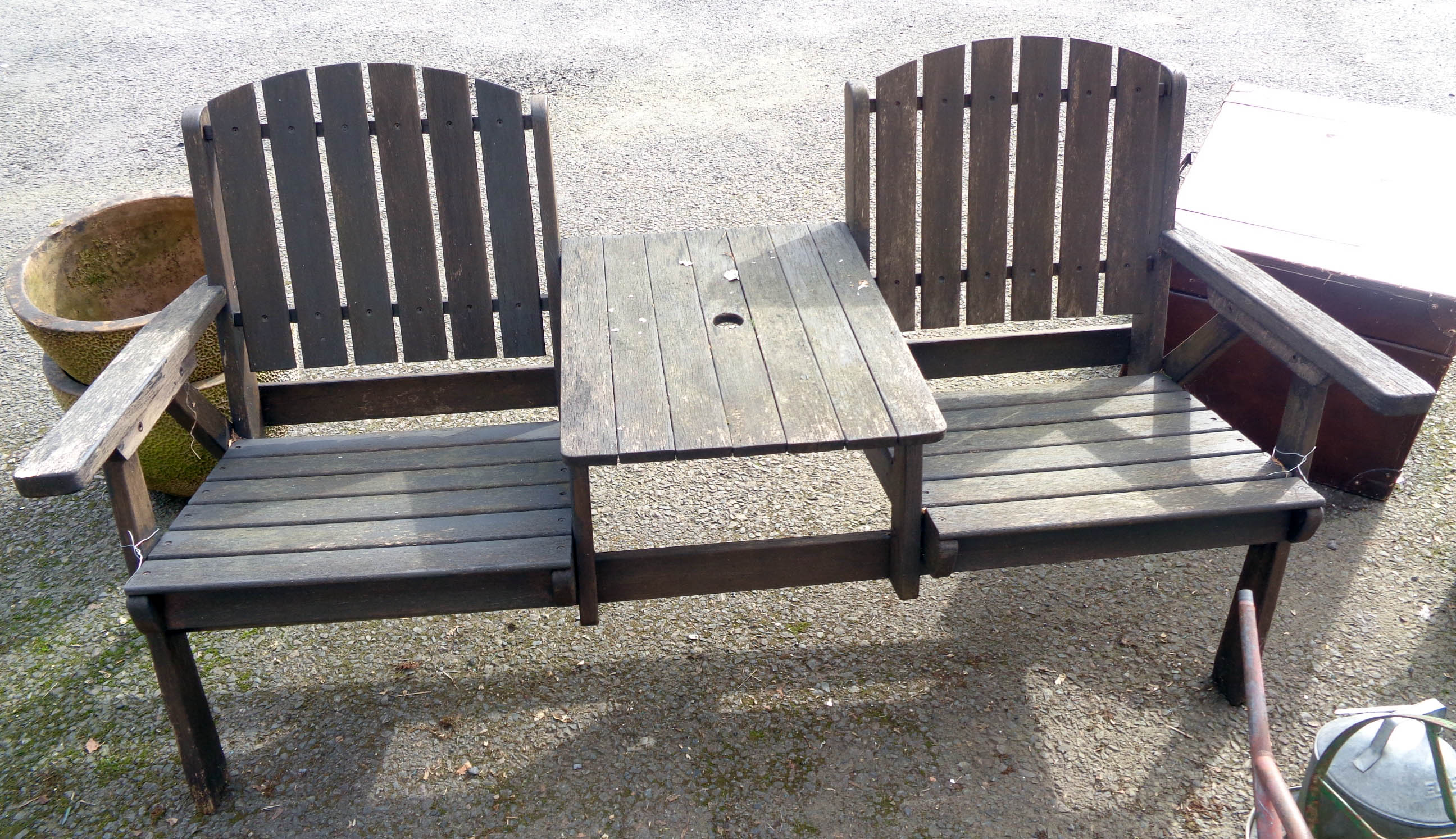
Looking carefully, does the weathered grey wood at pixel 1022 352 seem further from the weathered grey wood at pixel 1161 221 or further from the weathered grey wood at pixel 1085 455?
the weathered grey wood at pixel 1085 455

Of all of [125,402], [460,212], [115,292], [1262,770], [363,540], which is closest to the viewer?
[1262,770]

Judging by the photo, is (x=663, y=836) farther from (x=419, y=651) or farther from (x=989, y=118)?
(x=989, y=118)

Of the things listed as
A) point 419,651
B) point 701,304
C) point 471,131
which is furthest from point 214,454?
point 701,304

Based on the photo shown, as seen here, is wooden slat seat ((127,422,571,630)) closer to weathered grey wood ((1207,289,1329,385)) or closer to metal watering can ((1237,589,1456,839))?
metal watering can ((1237,589,1456,839))

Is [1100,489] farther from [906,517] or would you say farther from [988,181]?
[988,181]

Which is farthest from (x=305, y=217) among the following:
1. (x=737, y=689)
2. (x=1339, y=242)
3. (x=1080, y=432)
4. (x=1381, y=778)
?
(x=1339, y=242)

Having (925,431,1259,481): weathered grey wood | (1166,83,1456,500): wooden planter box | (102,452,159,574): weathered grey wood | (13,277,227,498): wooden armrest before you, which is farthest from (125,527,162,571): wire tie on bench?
(1166,83,1456,500): wooden planter box

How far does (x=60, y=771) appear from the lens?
243 centimetres

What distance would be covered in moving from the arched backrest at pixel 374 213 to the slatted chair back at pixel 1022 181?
0.81 m

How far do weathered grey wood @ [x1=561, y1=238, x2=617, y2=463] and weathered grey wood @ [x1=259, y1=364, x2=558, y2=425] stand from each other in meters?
0.27

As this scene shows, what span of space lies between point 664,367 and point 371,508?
2.23 ft

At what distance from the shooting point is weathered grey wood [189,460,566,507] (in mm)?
2350

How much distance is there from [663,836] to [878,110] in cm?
168

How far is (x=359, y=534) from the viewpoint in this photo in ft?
7.25
